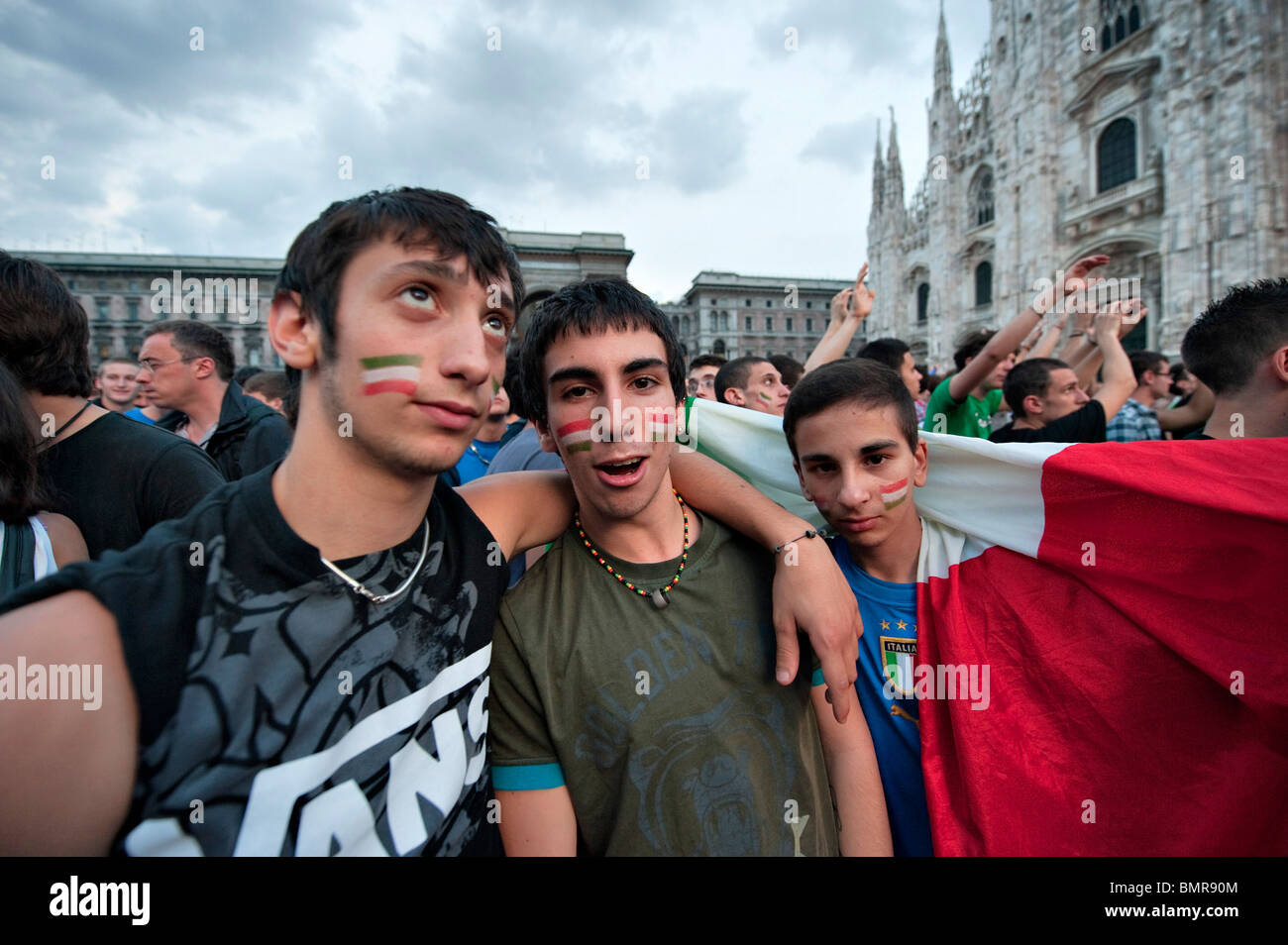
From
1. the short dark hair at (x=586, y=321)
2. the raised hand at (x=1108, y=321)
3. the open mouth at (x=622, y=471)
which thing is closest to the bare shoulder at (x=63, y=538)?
the short dark hair at (x=586, y=321)

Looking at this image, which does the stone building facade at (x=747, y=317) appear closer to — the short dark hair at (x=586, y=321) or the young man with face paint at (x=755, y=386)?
the young man with face paint at (x=755, y=386)

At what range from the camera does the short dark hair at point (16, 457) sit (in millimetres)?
1551

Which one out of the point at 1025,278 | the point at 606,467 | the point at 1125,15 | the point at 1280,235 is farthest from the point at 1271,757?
the point at 1125,15

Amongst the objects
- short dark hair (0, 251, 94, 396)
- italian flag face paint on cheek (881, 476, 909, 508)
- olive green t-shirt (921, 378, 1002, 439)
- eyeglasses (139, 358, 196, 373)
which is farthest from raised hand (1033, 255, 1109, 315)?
eyeglasses (139, 358, 196, 373)

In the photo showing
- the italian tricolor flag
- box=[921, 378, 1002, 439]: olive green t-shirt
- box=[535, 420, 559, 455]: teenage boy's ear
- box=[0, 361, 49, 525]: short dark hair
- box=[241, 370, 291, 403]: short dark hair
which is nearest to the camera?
box=[0, 361, 49, 525]: short dark hair

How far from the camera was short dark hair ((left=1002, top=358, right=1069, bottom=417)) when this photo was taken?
4094mm

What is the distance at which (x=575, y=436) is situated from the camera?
1620mm

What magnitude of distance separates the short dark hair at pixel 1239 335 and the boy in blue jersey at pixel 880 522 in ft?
4.51

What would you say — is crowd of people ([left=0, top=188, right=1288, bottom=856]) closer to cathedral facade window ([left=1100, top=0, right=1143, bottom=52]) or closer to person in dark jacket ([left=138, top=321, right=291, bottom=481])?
person in dark jacket ([left=138, top=321, right=291, bottom=481])

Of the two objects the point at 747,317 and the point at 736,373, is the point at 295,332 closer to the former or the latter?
the point at 736,373

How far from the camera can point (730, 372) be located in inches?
205

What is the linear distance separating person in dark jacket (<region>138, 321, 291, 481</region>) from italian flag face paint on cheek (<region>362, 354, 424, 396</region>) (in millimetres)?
3330

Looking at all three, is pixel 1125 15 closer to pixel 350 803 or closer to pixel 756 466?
pixel 756 466
